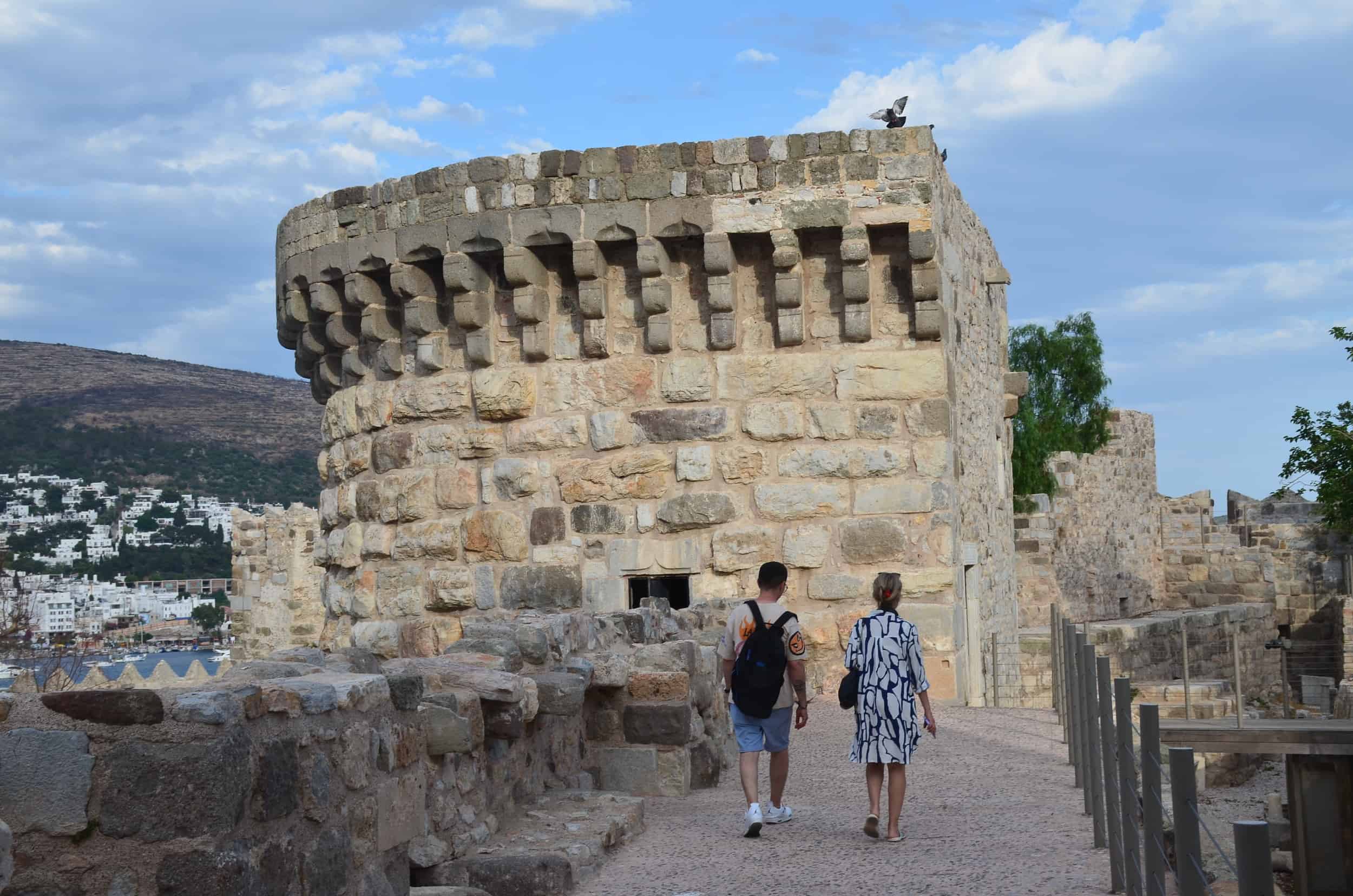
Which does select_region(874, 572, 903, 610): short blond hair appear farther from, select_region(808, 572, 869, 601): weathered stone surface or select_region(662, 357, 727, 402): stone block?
select_region(662, 357, 727, 402): stone block

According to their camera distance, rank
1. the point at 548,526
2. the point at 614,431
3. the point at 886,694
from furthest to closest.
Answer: the point at 548,526 → the point at 614,431 → the point at 886,694

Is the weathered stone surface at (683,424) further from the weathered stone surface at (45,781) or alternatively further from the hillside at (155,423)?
the hillside at (155,423)

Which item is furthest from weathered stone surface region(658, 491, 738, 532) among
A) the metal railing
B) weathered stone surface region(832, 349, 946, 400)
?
the metal railing

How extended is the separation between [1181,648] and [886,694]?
62.5 ft

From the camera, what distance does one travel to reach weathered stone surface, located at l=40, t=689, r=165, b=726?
3.23 meters

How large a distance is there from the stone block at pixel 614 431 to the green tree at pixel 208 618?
24689mm

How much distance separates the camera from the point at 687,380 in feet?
33.7

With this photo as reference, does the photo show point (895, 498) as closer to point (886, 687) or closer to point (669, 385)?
point (669, 385)

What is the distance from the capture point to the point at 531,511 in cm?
1062

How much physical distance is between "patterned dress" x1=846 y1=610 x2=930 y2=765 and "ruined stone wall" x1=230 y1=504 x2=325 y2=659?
15649mm

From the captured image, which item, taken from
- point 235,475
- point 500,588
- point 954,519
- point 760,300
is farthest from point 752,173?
point 235,475

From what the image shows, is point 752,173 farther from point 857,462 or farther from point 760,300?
point 857,462

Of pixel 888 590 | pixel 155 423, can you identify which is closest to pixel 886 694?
pixel 888 590

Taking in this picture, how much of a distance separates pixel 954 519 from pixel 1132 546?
22.6 metres
